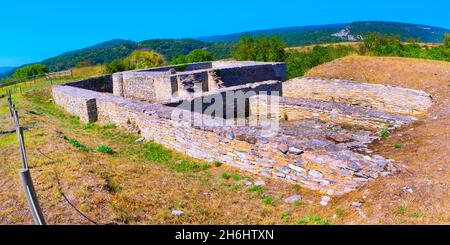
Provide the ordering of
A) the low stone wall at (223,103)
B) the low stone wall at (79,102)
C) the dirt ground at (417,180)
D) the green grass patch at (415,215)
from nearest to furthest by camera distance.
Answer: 1. the green grass patch at (415,215)
2. the dirt ground at (417,180)
3. the low stone wall at (223,103)
4. the low stone wall at (79,102)

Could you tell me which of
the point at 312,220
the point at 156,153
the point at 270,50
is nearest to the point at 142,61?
the point at 270,50

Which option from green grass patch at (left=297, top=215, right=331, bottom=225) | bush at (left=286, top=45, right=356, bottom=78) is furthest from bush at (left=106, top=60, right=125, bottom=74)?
green grass patch at (left=297, top=215, right=331, bottom=225)

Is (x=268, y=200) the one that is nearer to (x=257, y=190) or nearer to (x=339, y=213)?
(x=257, y=190)

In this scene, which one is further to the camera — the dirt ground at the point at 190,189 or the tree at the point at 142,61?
the tree at the point at 142,61

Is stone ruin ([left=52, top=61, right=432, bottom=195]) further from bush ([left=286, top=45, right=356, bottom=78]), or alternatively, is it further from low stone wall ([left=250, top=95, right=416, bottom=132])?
bush ([left=286, top=45, right=356, bottom=78])

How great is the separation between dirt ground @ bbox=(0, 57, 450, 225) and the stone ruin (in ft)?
1.05

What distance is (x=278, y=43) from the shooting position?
3044 centimetres

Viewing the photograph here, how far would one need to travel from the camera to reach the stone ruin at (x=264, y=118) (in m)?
5.86

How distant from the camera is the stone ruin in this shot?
19.2ft

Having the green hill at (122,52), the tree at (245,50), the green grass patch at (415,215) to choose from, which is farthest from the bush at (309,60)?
the green hill at (122,52)

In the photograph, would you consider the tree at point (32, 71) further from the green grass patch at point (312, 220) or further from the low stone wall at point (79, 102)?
the green grass patch at point (312, 220)

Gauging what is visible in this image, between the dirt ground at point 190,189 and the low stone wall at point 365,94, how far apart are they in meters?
3.78

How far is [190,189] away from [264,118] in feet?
21.5
